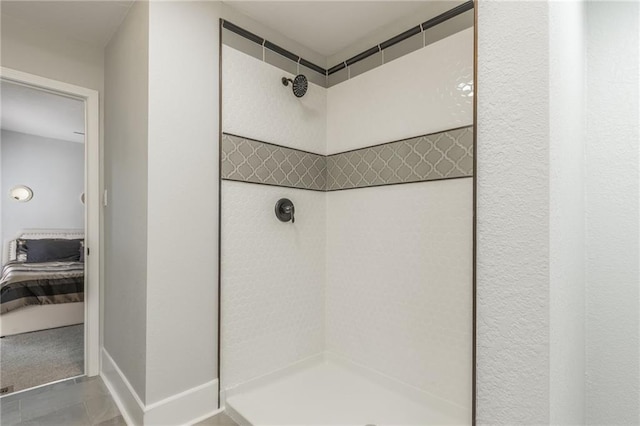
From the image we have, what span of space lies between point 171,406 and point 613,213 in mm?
2322

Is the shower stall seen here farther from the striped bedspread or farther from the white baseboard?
the striped bedspread

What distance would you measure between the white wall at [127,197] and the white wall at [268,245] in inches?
16.8

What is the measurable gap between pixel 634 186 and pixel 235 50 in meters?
2.15

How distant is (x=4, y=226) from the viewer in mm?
5027

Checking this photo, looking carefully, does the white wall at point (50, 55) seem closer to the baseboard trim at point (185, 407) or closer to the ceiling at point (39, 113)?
the ceiling at point (39, 113)

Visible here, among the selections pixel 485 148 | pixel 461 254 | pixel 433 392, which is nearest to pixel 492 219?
pixel 485 148

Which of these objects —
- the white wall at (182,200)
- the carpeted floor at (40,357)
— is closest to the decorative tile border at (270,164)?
the white wall at (182,200)

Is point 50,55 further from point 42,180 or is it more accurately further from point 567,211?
point 42,180

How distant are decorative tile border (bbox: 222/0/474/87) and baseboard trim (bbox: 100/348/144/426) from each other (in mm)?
2075

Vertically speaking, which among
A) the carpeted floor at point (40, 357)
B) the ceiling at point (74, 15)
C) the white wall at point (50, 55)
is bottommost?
the carpeted floor at point (40, 357)

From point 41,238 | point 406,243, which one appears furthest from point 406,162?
point 41,238

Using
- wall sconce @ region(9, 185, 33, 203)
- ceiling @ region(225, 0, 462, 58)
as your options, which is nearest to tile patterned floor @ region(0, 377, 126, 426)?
ceiling @ region(225, 0, 462, 58)

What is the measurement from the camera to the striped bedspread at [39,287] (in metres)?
3.47

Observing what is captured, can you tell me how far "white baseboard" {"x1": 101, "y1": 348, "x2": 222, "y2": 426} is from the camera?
5.40 feet
